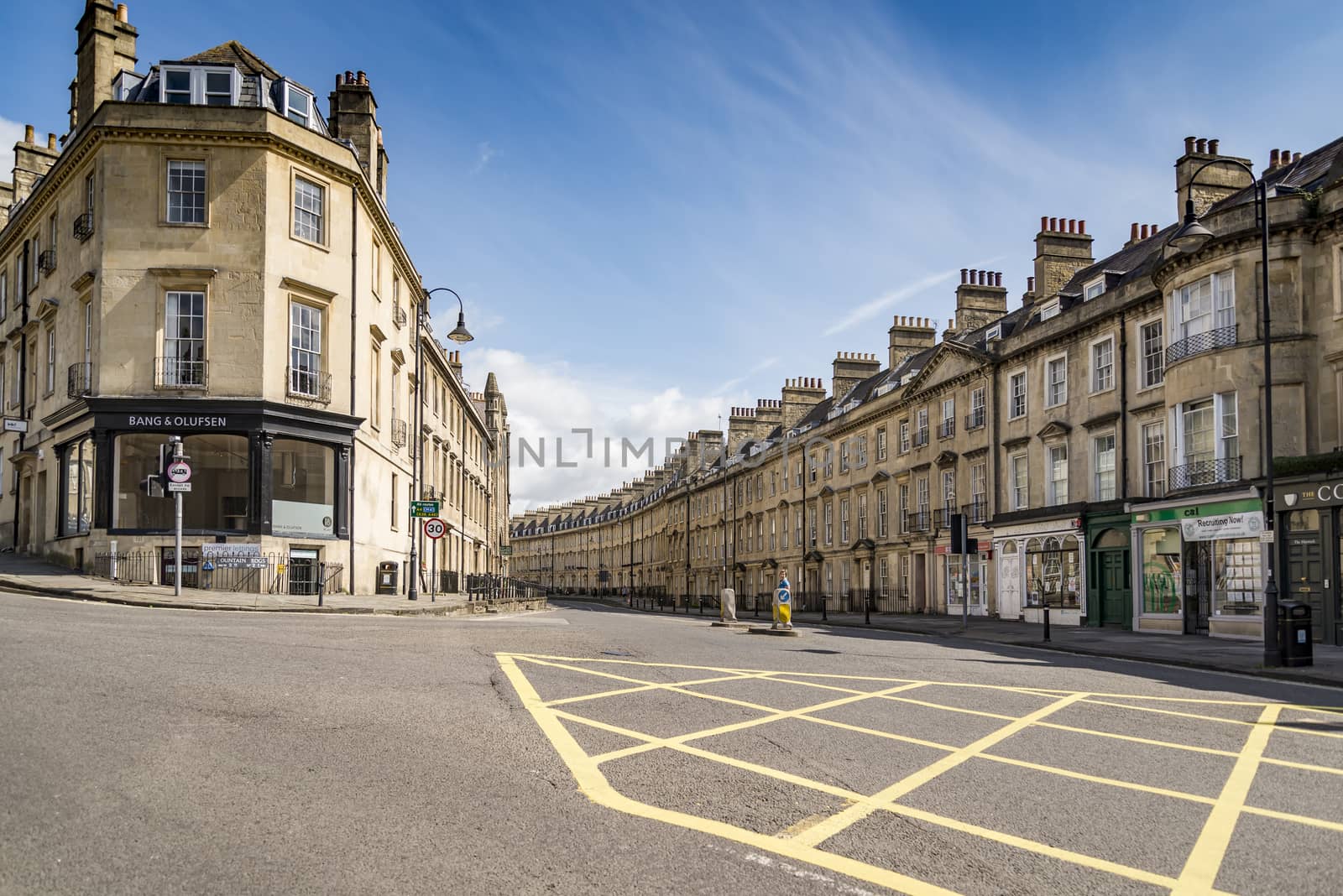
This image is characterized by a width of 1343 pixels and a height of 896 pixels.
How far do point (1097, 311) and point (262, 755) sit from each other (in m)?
30.0

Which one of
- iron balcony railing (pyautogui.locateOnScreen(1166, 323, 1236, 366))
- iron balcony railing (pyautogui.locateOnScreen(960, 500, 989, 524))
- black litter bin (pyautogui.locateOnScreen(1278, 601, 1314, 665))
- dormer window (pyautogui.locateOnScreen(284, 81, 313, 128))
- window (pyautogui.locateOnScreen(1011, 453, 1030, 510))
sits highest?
dormer window (pyautogui.locateOnScreen(284, 81, 313, 128))

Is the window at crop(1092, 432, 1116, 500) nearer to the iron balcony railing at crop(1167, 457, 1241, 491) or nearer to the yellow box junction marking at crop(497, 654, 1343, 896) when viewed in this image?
the iron balcony railing at crop(1167, 457, 1241, 491)

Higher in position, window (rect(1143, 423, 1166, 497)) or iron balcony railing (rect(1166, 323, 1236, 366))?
iron balcony railing (rect(1166, 323, 1236, 366))

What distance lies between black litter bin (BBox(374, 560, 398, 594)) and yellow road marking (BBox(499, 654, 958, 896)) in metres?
24.1

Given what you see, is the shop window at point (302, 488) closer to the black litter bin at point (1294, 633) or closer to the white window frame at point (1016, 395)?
the black litter bin at point (1294, 633)

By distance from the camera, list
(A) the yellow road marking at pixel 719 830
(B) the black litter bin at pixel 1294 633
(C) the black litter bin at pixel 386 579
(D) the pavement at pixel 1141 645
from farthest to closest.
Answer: (C) the black litter bin at pixel 386 579 < (B) the black litter bin at pixel 1294 633 < (D) the pavement at pixel 1141 645 < (A) the yellow road marking at pixel 719 830

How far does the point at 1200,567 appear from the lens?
2645cm

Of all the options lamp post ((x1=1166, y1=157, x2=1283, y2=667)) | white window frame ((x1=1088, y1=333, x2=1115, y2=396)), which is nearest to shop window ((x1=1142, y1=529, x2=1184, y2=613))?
white window frame ((x1=1088, y1=333, x2=1115, y2=396))

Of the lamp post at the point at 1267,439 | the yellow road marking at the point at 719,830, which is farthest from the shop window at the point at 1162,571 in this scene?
the yellow road marking at the point at 719,830

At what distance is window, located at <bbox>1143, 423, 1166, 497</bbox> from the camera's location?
91.7 ft

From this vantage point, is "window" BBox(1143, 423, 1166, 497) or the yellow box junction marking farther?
"window" BBox(1143, 423, 1166, 497)

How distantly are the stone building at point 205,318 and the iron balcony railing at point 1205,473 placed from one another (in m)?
23.1

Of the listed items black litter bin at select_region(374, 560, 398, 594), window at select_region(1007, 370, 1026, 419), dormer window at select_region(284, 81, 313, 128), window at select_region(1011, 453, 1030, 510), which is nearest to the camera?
dormer window at select_region(284, 81, 313, 128)

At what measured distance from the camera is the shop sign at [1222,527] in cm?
2405
